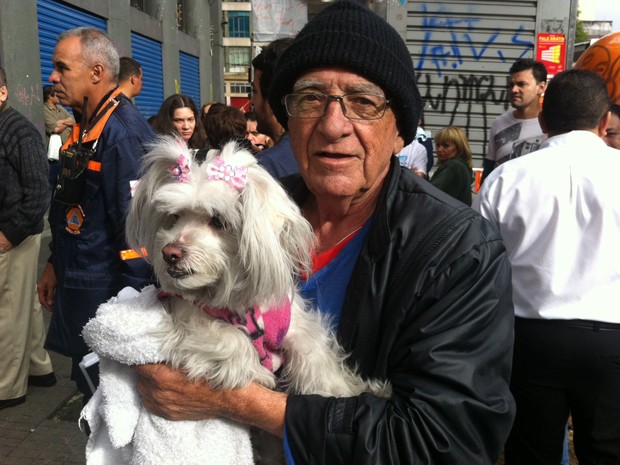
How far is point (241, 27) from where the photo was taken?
65875 millimetres

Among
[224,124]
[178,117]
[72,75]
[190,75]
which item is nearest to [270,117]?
[72,75]

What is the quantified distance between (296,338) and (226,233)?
1.36 feet

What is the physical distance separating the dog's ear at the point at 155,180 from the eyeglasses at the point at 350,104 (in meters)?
0.41

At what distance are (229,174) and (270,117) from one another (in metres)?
1.68

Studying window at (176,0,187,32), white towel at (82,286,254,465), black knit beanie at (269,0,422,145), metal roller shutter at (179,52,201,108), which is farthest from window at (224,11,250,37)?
white towel at (82,286,254,465)

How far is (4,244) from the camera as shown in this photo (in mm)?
4508

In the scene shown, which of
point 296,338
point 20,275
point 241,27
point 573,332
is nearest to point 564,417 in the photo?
point 573,332

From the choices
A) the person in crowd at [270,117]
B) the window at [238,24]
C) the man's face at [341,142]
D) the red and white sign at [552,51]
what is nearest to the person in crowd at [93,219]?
the person in crowd at [270,117]

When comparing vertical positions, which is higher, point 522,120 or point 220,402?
point 522,120

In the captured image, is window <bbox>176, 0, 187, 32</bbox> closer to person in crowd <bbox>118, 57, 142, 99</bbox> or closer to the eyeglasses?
person in crowd <bbox>118, 57, 142, 99</bbox>

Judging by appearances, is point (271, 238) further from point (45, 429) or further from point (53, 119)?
point (53, 119)

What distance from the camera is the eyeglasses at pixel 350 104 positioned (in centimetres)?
180

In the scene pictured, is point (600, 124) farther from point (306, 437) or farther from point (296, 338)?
point (306, 437)

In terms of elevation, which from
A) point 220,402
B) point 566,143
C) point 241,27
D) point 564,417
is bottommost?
point 564,417
